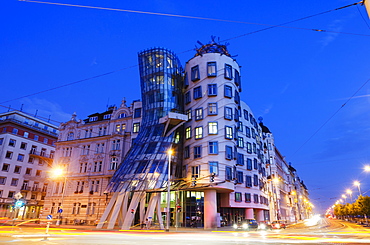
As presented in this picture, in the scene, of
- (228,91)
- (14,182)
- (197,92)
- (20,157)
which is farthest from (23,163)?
(228,91)

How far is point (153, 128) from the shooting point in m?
47.7

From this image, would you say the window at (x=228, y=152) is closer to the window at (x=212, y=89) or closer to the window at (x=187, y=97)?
the window at (x=212, y=89)

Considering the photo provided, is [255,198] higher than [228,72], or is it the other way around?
[228,72]

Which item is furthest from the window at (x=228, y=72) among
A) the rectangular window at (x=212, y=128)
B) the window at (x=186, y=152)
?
the window at (x=186, y=152)

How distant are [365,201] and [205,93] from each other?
51459 mm

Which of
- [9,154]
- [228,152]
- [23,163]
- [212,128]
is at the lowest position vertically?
[228,152]

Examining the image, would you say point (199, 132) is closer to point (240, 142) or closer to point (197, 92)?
point (197, 92)

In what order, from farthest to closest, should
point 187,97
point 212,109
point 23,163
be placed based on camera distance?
point 23,163 → point 187,97 → point 212,109

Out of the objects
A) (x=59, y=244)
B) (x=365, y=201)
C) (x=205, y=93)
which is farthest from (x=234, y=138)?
(x=365, y=201)

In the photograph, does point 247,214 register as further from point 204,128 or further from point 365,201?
point 365,201

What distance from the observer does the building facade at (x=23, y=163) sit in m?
62.3

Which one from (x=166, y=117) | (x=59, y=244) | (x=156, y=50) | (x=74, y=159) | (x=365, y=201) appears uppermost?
(x=156, y=50)

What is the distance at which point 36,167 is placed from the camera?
7075 centimetres

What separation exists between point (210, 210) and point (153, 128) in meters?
17.4
